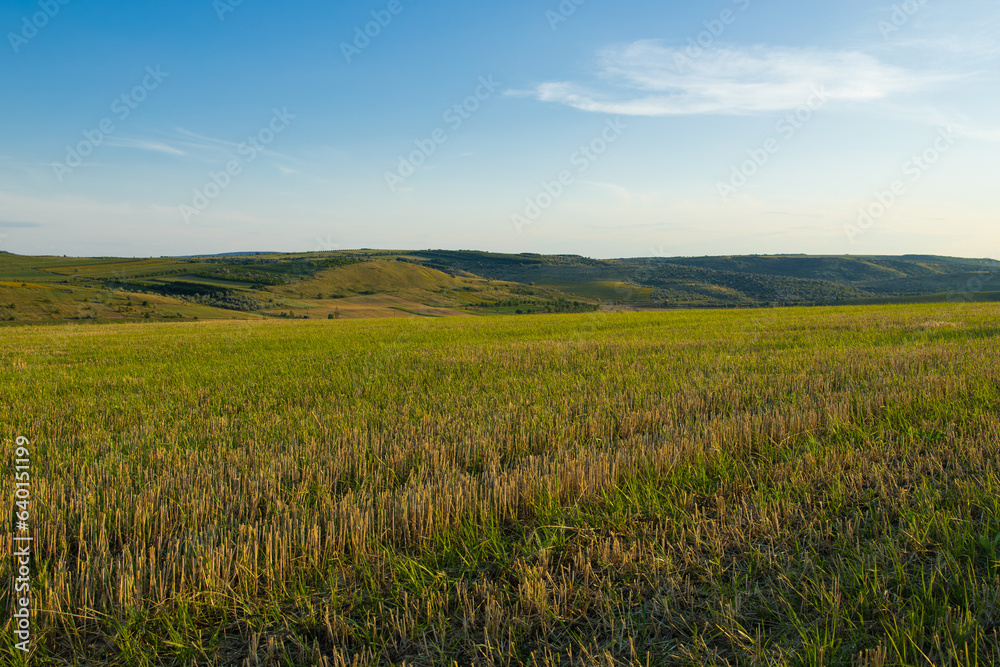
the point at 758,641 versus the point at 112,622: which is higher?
the point at 758,641

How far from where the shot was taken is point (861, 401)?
266 inches

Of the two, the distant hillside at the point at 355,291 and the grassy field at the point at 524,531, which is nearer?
the grassy field at the point at 524,531

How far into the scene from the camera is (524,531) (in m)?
3.67

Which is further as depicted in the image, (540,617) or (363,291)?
(363,291)

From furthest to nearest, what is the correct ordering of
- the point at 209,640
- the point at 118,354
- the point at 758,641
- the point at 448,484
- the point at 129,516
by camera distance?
1. the point at 118,354
2. the point at 448,484
3. the point at 129,516
4. the point at 209,640
5. the point at 758,641

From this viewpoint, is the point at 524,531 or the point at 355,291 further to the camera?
the point at 355,291

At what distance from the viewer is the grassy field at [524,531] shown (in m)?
2.49

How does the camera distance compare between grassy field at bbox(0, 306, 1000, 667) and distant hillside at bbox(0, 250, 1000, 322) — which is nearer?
grassy field at bbox(0, 306, 1000, 667)

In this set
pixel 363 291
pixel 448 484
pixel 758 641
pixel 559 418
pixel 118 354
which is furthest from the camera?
pixel 363 291

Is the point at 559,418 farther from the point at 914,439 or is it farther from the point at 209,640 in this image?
the point at 209,640

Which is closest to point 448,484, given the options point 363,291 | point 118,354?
point 118,354

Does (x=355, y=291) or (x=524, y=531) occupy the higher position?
(x=355, y=291)

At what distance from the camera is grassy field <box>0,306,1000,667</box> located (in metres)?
2.49

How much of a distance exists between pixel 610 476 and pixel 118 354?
17.9 meters
